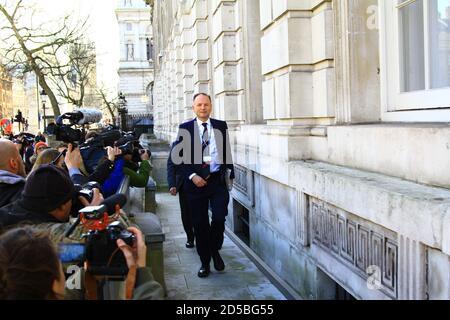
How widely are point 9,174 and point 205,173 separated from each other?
263 cm

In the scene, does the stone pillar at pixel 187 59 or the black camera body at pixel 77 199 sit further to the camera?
the stone pillar at pixel 187 59

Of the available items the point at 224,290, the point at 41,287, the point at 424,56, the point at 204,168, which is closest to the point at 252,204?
the point at 204,168

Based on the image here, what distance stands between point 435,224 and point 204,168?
11.4ft

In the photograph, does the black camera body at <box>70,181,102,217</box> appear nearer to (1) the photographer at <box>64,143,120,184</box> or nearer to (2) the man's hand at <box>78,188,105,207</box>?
(2) the man's hand at <box>78,188,105,207</box>

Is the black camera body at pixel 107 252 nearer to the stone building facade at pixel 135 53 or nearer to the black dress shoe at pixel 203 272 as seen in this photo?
the black dress shoe at pixel 203 272

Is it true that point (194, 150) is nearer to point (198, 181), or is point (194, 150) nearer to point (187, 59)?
point (198, 181)

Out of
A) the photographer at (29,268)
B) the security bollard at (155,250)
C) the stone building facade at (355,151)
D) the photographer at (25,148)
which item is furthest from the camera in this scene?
the photographer at (25,148)

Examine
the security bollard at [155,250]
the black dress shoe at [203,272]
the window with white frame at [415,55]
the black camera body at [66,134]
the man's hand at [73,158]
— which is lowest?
the black dress shoe at [203,272]

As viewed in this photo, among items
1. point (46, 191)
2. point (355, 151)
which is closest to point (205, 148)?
point (355, 151)

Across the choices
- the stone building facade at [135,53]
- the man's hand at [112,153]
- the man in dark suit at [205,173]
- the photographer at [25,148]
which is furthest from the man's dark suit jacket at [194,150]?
the stone building facade at [135,53]

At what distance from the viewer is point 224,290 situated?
552cm

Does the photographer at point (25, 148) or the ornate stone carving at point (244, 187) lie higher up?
the photographer at point (25, 148)

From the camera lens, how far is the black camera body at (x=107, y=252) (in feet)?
7.82

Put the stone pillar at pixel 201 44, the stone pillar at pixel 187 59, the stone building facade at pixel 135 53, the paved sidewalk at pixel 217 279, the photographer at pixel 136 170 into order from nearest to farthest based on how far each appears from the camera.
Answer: the paved sidewalk at pixel 217 279
the photographer at pixel 136 170
the stone pillar at pixel 201 44
the stone pillar at pixel 187 59
the stone building facade at pixel 135 53
